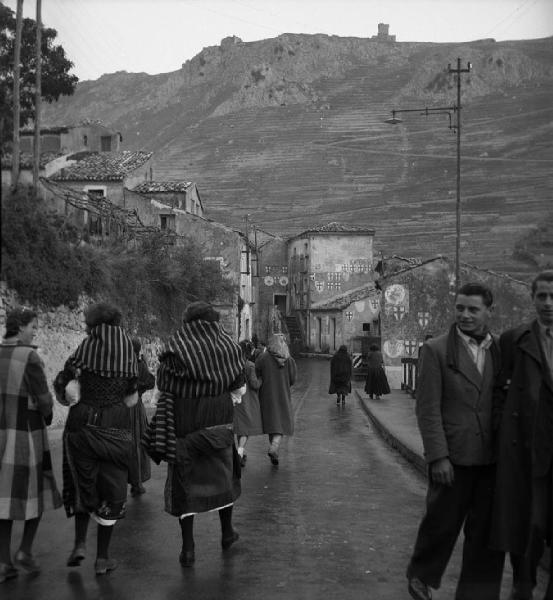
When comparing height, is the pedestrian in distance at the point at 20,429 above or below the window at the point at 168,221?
below

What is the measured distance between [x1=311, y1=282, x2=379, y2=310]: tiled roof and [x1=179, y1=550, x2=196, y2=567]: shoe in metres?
54.5

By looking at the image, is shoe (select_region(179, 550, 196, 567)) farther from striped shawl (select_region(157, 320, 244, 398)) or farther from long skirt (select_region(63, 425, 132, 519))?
striped shawl (select_region(157, 320, 244, 398))

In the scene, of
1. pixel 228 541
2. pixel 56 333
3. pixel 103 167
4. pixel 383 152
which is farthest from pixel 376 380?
pixel 383 152

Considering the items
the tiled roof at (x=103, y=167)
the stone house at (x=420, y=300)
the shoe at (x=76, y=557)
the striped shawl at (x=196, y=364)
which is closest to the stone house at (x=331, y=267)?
the tiled roof at (x=103, y=167)

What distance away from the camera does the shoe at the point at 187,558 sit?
627 centimetres

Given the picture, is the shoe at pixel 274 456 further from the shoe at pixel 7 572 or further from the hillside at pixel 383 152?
the hillside at pixel 383 152

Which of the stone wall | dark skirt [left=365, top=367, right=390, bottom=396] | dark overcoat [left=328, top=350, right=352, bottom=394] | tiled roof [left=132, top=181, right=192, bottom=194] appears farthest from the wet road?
tiled roof [left=132, top=181, right=192, bottom=194]

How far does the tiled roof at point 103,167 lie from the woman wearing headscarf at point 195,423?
3727cm

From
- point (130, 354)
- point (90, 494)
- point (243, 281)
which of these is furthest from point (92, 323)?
point (243, 281)

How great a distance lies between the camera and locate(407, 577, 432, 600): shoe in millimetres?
5309

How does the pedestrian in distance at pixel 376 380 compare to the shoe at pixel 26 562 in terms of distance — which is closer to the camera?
the shoe at pixel 26 562

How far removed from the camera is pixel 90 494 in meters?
6.30

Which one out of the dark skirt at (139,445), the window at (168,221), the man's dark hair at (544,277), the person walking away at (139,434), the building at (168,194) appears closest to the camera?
the man's dark hair at (544,277)

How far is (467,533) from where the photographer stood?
5.36m
